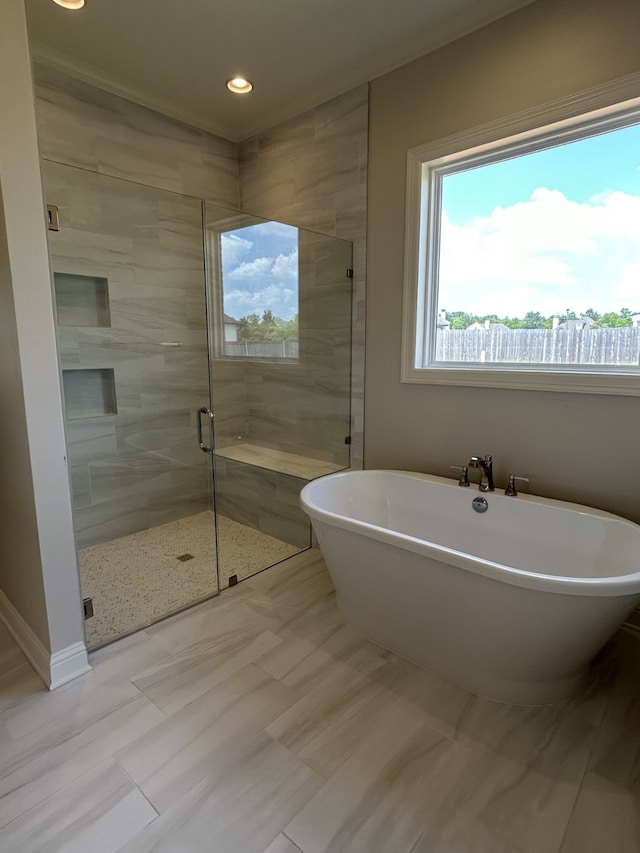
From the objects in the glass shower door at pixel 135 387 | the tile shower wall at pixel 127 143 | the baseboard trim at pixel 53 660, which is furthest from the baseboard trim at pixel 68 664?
the tile shower wall at pixel 127 143

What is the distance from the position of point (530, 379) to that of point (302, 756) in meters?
1.85

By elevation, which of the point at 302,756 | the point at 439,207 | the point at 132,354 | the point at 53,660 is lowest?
the point at 302,756

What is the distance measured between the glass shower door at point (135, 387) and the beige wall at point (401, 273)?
1271 millimetres

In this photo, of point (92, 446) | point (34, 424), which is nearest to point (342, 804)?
point (34, 424)

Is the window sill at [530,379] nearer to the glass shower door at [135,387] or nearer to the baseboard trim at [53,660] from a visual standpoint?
the glass shower door at [135,387]

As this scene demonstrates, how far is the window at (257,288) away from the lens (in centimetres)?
298

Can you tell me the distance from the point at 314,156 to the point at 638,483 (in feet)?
8.58

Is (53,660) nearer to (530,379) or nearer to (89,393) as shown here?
(89,393)

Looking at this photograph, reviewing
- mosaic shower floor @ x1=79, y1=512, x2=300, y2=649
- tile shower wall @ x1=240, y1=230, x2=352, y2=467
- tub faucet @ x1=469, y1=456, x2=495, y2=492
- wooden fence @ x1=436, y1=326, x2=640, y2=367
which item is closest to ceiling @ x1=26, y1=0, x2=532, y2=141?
tile shower wall @ x1=240, y1=230, x2=352, y2=467

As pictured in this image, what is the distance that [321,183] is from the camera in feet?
9.45

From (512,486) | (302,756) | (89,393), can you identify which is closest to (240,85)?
(89,393)

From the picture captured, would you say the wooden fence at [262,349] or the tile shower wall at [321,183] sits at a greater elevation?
the tile shower wall at [321,183]

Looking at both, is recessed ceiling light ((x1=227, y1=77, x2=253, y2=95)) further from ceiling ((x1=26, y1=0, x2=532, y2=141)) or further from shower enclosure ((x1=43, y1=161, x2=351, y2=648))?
shower enclosure ((x1=43, y1=161, x2=351, y2=648))

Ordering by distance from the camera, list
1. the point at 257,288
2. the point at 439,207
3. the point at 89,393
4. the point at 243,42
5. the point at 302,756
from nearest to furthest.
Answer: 1. the point at 302,756
2. the point at 243,42
3. the point at 439,207
4. the point at 89,393
5. the point at 257,288
